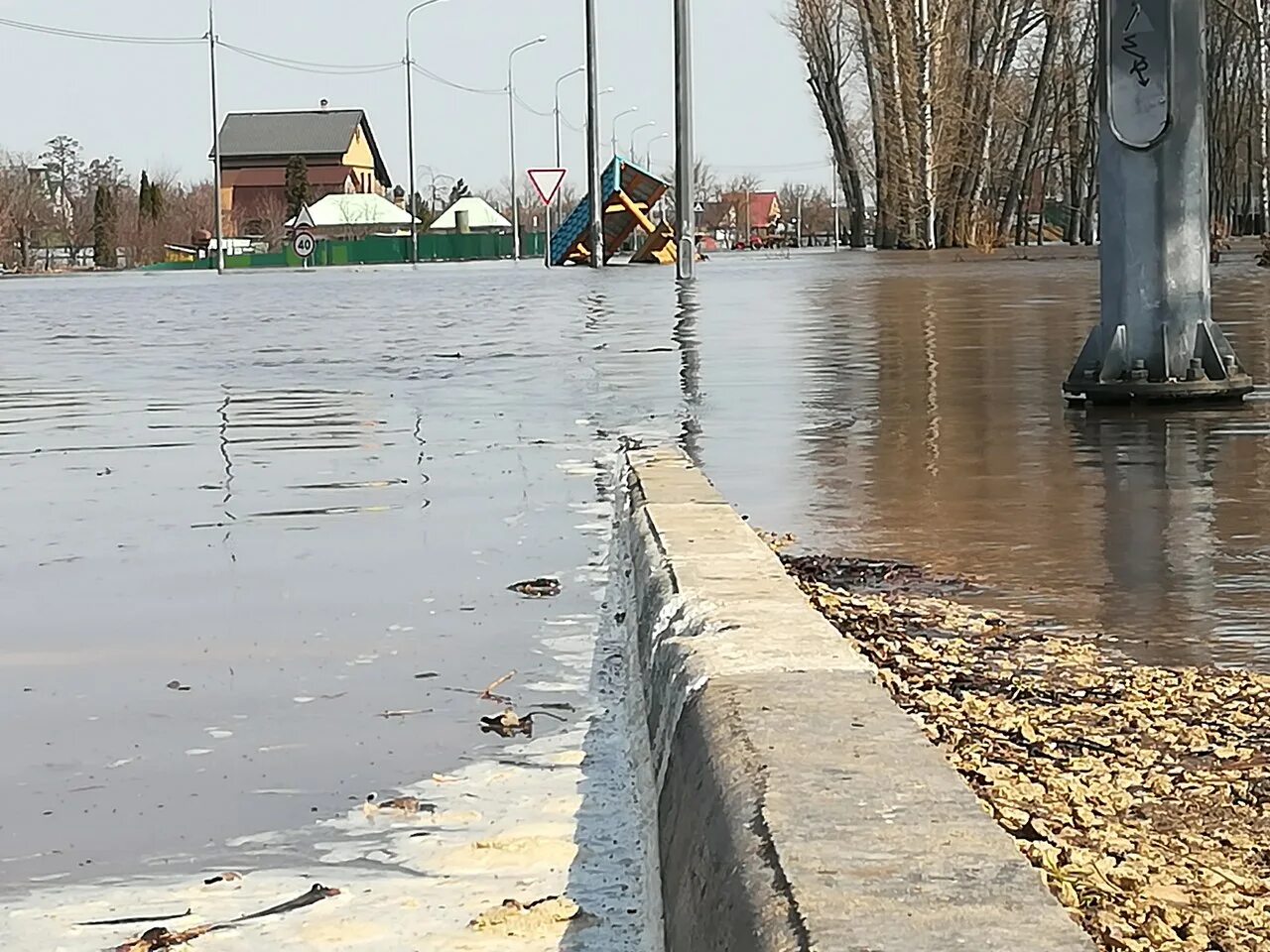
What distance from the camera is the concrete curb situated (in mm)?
1990

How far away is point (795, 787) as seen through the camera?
8.00ft

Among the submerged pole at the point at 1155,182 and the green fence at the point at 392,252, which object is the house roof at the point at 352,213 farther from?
the submerged pole at the point at 1155,182

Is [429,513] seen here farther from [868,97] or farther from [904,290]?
[868,97]

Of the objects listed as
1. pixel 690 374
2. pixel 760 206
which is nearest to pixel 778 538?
pixel 690 374

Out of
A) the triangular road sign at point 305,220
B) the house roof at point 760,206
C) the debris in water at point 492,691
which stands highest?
the house roof at point 760,206

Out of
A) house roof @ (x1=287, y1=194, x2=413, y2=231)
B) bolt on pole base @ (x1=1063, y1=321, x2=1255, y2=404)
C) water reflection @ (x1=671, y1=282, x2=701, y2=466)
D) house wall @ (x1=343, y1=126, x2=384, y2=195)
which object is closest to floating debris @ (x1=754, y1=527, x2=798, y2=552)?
water reflection @ (x1=671, y1=282, x2=701, y2=466)

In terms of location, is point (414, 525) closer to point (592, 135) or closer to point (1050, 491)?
point (1050, 491)

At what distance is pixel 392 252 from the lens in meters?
97.8

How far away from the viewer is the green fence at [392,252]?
3604 inches

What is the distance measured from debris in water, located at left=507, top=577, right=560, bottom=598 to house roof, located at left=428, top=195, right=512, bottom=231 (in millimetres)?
108007

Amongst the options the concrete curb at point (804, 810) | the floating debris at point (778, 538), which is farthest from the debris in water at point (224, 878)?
the floating debris at point (778, 538)

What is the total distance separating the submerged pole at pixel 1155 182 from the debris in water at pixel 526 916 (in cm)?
639

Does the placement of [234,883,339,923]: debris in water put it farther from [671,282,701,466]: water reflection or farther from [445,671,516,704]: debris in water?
[671,282,701,466]: water reflection

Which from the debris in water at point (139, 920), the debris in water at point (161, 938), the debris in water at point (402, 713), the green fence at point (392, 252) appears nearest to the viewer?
the debris in water at point (161, 938)
